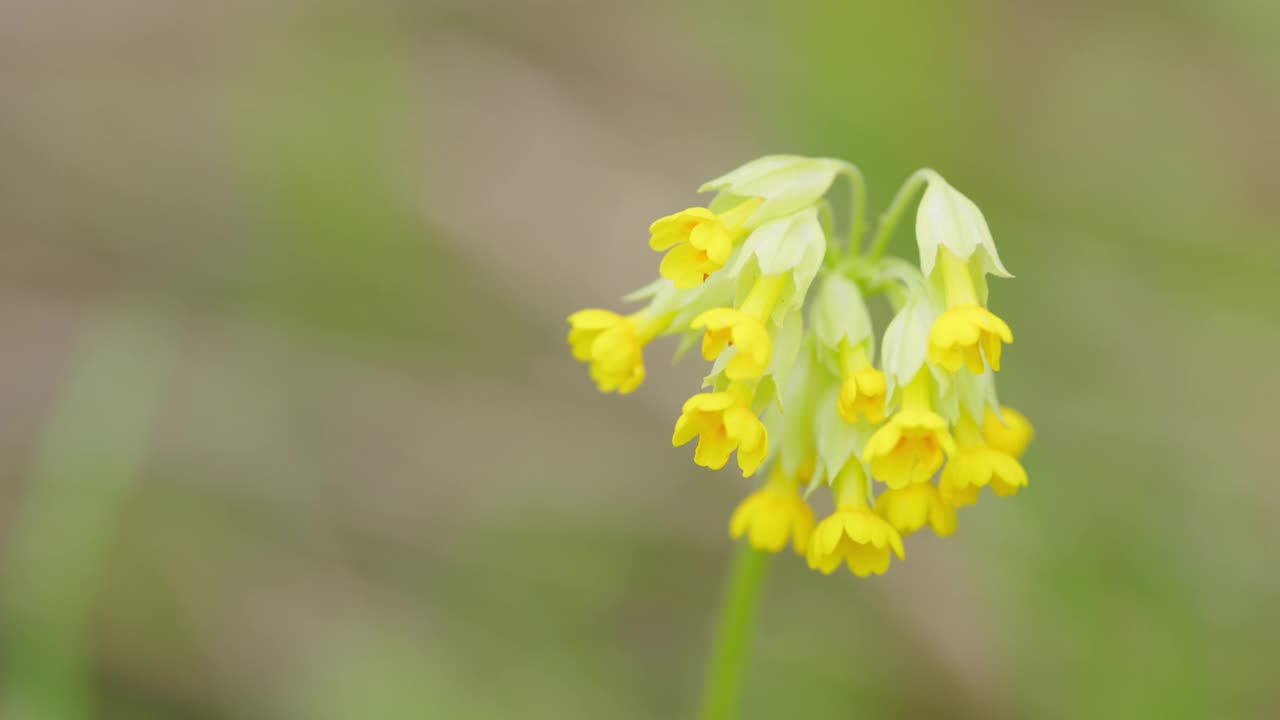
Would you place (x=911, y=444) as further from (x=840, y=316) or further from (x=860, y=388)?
(x=840, y=316)

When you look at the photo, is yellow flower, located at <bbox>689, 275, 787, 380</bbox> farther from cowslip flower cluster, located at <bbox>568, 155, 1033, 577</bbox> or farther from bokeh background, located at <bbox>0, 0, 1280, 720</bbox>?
bokeh background, located at <bbox>0, 0, 1280, 720</bbox>

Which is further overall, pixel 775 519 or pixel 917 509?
pixel 775 519

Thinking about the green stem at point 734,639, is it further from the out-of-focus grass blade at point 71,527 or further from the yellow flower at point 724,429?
the out-of-focus grass blade at point 71,527

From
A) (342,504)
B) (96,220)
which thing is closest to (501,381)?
(342,504)

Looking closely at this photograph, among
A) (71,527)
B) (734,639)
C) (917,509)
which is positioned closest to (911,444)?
(917,509)

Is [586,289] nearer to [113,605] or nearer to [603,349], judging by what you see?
[113,605]

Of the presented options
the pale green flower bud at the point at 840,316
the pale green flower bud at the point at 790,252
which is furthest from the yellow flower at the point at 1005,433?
the pale green flower bud at the point at 790,252
